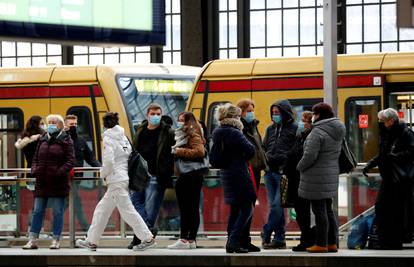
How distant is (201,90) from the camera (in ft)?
79.0

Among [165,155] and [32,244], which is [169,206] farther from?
[32,244]

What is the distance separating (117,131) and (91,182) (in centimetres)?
219

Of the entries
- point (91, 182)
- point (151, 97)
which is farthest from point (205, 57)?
point (91, 182)

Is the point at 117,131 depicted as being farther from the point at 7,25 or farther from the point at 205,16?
the point at 205,16

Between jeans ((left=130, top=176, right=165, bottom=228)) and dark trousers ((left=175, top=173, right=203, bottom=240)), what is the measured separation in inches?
18.8

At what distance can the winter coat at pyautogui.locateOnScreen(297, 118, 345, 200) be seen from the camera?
50.5 feet

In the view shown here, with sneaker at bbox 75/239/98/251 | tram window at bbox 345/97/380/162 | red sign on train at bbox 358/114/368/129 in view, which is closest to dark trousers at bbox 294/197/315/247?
sneaker at bbox 75/239/98/251

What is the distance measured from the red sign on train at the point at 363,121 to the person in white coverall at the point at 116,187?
23.0 ft

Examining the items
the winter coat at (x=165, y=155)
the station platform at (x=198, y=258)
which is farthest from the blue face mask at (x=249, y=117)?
the station platform at (x=198, y=258)

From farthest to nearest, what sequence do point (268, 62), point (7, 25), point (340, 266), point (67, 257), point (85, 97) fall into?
point (85, 97) < point (268, 62) < point (7, 25) < point (67, 257) < point (340, 266)

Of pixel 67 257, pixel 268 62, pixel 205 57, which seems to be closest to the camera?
pixel 67 257

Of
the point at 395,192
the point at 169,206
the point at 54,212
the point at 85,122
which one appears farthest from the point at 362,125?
the point at 54,212

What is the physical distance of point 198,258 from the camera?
15.6 meters

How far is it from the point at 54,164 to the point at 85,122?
313 inches
